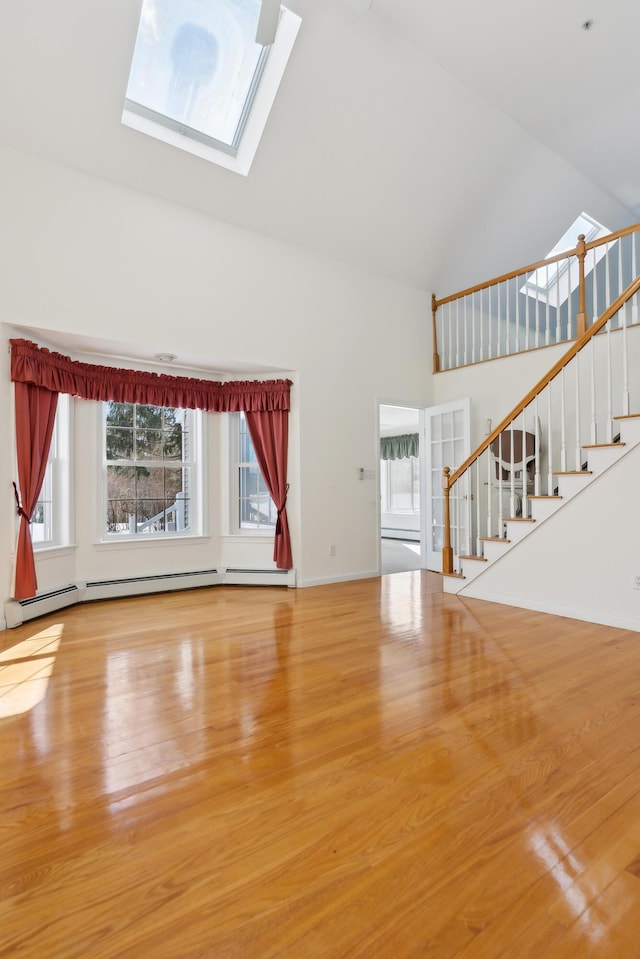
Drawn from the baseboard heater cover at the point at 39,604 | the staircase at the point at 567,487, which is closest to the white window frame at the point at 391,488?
the staircase at the point at 567,487

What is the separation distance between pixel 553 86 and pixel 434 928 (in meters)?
6.61

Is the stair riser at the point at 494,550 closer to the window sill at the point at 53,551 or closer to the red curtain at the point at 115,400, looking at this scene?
the red curtain at the point at 115,400

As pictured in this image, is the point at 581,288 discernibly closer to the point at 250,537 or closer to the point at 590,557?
the point at 590,557

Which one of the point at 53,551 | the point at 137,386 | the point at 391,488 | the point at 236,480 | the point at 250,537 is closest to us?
the point at 53,551

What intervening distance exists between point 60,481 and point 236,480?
5.93ft

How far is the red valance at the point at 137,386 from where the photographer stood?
416cm

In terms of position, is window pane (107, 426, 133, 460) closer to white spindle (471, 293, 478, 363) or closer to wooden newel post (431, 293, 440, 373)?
wooden newel post (431, 293, 440, 373)

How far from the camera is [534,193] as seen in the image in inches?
253

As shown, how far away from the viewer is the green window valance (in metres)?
11.0

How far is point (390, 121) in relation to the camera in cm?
489

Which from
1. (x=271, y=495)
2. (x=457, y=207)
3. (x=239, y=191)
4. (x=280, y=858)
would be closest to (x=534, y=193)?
(x=457, y=207)

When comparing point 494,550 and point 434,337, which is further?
point 434,337

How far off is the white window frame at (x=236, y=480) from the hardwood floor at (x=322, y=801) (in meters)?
2.35

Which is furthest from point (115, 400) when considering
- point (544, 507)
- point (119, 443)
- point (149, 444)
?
point (544, 507)
